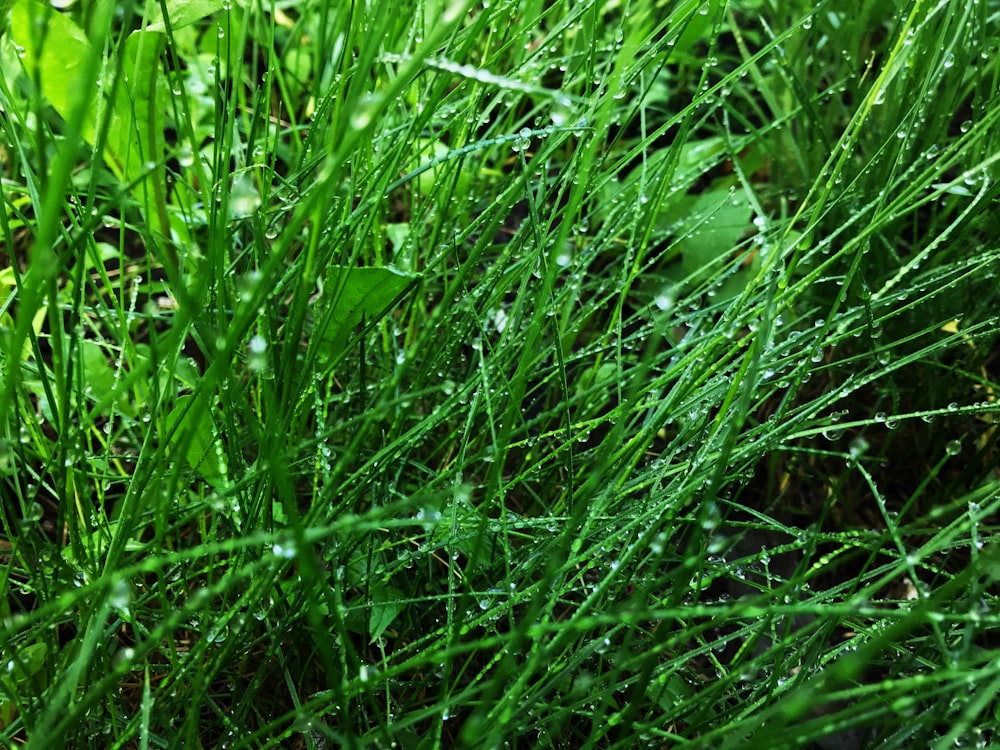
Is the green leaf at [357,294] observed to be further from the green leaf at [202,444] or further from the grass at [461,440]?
the green leaf at [202,444]

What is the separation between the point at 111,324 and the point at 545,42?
42 centimetres

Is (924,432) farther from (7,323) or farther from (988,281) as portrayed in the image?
(7,323)

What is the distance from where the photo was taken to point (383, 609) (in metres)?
0.64

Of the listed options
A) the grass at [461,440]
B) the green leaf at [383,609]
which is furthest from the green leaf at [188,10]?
the green leaf at [383,609]

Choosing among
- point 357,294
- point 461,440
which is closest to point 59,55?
point 357,294

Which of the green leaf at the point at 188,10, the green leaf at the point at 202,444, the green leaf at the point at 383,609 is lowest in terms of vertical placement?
the green leaf at the point at 383,609

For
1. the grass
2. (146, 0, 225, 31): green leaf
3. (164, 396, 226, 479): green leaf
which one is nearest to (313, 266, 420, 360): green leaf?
the grass

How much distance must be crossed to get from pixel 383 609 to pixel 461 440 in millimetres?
187

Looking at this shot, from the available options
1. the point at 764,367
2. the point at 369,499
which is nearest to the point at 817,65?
the point at 764,367

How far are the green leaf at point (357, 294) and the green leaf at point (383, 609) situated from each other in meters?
0.19

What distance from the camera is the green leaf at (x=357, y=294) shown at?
0.61m

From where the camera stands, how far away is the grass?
47 centimetres

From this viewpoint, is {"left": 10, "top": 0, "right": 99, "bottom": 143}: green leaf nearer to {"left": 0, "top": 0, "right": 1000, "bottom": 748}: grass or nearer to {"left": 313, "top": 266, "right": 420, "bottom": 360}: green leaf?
{"left": 0, "top": 0, "right": 1000, "bottom": 748}: grass

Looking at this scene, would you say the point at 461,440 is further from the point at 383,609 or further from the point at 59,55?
the point at 59,55
